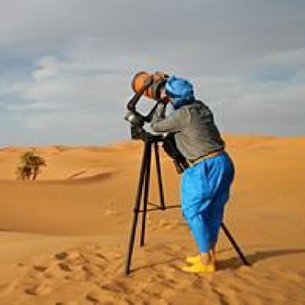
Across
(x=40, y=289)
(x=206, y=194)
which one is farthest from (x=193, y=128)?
(x=40, y=289)

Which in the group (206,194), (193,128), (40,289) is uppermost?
(193,128)

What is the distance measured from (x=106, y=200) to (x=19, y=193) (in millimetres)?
2806

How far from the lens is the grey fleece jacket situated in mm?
5164

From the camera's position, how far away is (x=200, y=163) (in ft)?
17.0

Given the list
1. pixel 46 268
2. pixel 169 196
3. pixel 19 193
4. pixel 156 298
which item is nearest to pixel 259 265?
pixel 156 298

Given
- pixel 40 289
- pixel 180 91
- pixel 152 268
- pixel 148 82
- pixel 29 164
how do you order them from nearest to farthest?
pixel 40 289 → pixel 180 91 → pixel 148 82 → pixel 152 268 → pixel 29 164

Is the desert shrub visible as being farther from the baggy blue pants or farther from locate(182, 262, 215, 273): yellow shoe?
the baggy blue pants

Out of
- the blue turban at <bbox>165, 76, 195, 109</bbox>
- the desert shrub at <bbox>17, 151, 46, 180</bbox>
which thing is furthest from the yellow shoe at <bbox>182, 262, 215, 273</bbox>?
the desert shrub at <bbox>17, 151, 46, 180</bbox>

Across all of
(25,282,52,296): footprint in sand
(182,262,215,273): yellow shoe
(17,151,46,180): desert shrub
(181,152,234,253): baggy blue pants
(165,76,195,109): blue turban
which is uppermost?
(17,151,46,180): desert shrub

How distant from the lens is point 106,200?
1917cm

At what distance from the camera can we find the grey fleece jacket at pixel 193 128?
5164mm

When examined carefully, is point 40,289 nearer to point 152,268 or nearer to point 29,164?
point 152,268

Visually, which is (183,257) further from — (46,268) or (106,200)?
(106,200)

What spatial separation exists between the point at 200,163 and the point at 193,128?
1.04 feet
